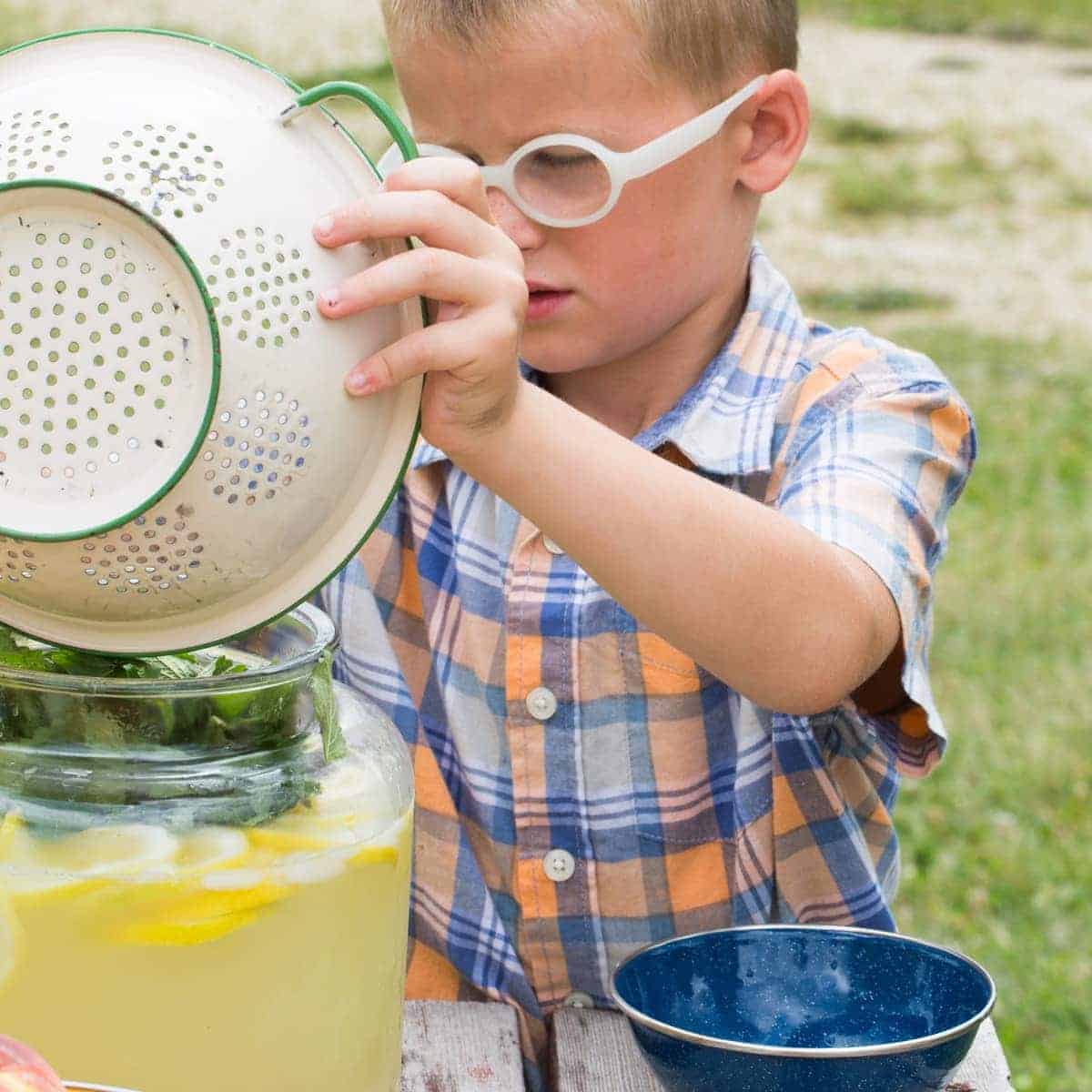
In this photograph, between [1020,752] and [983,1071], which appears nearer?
[983,1071]

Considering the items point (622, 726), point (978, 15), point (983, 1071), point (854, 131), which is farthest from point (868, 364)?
point (978, 15)

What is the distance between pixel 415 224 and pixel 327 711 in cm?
29

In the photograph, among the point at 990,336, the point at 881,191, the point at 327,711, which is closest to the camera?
the point at 327,711

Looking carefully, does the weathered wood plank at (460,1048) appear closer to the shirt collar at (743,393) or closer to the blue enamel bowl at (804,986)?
the blue enamel bowl at (804,986)

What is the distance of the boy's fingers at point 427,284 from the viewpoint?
0.95 m

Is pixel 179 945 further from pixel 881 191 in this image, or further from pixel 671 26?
pixel 881 191

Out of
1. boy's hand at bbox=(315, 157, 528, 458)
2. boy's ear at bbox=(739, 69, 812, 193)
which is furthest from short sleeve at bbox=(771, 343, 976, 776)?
boy's hand at bbox=(315, 157, 528, 458)

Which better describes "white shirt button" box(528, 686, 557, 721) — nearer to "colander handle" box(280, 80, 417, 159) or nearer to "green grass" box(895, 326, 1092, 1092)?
"colander handle" box(280, 80, 417, 159)

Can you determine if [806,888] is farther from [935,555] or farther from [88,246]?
[88,246]

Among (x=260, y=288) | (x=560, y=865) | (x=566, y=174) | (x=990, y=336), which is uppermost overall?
(x=260, y=288)

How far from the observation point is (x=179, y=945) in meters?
1.00

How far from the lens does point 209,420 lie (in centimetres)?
89

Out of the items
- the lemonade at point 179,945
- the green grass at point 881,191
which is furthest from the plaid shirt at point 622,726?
the green grass at point 881,191

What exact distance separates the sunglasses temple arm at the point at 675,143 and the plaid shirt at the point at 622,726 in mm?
209
